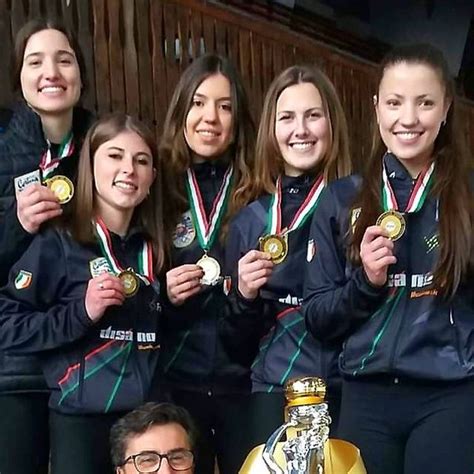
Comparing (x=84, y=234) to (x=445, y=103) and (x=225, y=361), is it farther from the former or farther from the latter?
(x=445, y=103)

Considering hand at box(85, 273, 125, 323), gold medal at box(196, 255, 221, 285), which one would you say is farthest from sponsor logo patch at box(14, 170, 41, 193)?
gold medal at box(196, 255, 221, 285)

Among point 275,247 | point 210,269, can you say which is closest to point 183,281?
point 210,269

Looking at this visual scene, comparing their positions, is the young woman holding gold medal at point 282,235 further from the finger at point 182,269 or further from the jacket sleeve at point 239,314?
the finger at point 182,269

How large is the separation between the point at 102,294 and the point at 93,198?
0.35 meters

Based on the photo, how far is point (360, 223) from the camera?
6.74ft

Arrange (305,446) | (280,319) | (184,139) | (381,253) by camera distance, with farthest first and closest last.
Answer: (184,139) < (280,319) < (381,253) < (305,446)

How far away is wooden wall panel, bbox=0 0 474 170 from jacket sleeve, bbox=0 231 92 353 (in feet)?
5.71

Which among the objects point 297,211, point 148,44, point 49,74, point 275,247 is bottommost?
point 275,247

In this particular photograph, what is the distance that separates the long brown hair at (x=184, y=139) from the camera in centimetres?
257

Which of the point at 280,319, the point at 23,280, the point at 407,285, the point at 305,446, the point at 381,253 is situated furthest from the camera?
the point at 280,319

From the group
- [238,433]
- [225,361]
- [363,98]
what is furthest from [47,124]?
[363,98]

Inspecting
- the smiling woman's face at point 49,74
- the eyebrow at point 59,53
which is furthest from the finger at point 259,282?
the eyebrow at point 59,53

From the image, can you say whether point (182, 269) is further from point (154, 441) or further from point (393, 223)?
point (393, 223)

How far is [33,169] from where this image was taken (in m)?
2.39
